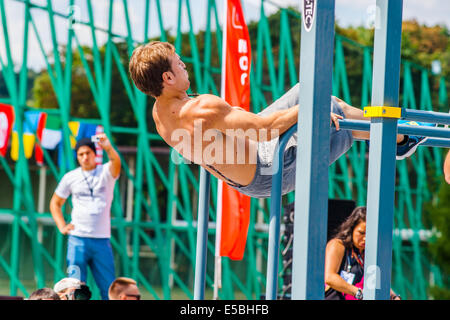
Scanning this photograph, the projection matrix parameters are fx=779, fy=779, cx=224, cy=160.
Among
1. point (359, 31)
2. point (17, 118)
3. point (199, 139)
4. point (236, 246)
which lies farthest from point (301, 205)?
point (359, 31)

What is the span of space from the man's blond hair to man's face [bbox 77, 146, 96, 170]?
8.73 feet

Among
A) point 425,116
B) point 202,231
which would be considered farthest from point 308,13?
point 202,231

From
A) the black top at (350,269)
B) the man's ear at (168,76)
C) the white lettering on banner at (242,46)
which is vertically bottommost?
the black top at (350,269)

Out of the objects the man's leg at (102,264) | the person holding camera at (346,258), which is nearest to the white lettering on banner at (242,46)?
the man's leg at (102,264)

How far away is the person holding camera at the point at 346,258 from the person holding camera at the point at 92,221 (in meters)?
1.63

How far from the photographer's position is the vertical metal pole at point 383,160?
1.80m

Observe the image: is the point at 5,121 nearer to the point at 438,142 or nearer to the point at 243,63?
the point at 243,63

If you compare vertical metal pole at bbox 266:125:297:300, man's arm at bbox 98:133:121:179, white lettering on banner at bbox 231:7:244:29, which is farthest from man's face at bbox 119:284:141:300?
white lettering on banner at bbox 231:7:244:29

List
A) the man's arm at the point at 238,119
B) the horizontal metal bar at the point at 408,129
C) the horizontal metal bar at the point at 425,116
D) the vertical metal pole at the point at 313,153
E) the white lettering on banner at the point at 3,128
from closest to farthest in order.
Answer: the vertical metal pole at the point at 313,153 → the horizontal metal bar at the point at 425,116 → the horizontal metal bar at the point at 408,129 → the man's arm at the point at 238,119 → the white lettering on banner at the point at 3,128

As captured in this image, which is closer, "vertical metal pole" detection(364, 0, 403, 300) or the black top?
"vertical metal pole" detection(364, 0, 403, 300)

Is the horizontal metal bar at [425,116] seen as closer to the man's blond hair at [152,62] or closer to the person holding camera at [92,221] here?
the man's blond hair at [152,62]

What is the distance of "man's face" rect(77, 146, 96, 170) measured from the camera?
5098 mm

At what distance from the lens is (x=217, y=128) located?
93.8 inches

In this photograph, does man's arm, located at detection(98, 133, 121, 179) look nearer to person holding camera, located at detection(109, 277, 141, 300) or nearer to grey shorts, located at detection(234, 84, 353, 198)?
person holding camera, located at detection(109, 277, 141, 300)
